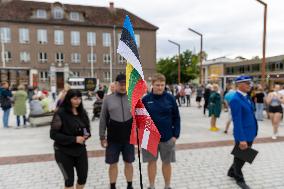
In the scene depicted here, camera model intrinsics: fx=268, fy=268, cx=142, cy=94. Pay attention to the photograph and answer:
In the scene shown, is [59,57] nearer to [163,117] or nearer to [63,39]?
[63,39]

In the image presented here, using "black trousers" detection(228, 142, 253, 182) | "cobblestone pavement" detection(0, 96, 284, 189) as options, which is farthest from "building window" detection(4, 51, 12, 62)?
"black trousers" detection(228, 142, 253, 182)

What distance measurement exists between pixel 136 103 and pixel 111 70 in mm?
43702

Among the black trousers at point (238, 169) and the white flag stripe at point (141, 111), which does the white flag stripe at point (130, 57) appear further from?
the black trousers at point (238, 169)

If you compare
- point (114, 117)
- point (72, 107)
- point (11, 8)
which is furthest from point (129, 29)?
point (11, 8)

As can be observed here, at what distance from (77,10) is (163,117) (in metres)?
45.7

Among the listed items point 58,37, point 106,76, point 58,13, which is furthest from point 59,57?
point 106,76

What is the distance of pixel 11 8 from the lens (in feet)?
140

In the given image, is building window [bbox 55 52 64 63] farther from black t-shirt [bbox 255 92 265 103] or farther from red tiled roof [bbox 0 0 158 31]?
black t-shirt [bbox 255 92 265 103]

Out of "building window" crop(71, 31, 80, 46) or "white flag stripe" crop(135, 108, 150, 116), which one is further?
"building window" crop(71, 31, 80, 46)

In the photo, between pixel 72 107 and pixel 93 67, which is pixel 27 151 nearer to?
pixel 72 107

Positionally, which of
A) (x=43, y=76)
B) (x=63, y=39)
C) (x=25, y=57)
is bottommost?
(x=43, y=76)

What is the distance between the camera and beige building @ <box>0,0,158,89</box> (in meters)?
42.5

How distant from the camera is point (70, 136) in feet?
10.8

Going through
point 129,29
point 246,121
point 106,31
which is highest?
point 106,31
